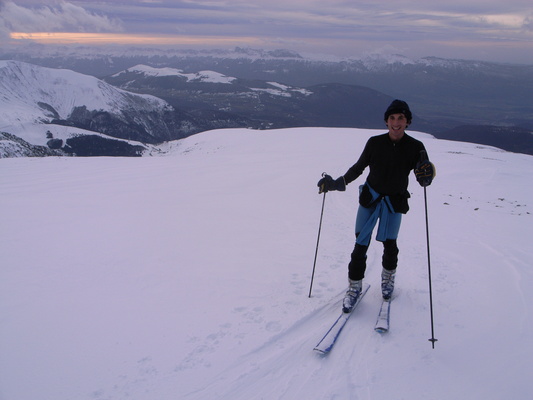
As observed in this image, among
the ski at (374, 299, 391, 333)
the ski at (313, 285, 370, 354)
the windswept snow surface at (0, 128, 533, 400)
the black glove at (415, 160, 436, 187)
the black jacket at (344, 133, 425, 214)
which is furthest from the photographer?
the black jacket at (344, 133, 425, 214)

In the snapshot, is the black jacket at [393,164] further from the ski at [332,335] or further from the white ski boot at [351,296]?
the ski at [332,335]

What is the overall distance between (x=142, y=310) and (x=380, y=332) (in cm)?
350

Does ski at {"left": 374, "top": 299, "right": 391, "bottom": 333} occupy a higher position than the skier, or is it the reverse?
the skier

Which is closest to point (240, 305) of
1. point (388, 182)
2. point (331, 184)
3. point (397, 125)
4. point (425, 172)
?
point (331, 184)

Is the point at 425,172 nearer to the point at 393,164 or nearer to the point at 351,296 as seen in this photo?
the point at 393,164

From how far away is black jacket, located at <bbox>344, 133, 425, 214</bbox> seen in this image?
5.12m

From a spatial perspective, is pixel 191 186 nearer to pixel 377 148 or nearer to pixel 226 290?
pixel 226 290

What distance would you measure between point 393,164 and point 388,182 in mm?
268

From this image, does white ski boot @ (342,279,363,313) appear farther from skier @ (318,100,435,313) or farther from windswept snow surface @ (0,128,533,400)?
windswept snow surface @ (0,128,533,400)

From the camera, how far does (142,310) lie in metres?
5.35

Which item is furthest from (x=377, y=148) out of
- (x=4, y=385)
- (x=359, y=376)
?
(x=4, y=385)

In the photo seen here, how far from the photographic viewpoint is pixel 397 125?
4953 mm

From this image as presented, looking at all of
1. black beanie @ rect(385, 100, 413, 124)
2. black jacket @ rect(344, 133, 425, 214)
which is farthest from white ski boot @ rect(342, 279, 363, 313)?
black beanie @ rect(385, 100, 413, 124)

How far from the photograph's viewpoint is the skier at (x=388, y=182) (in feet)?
16.3
